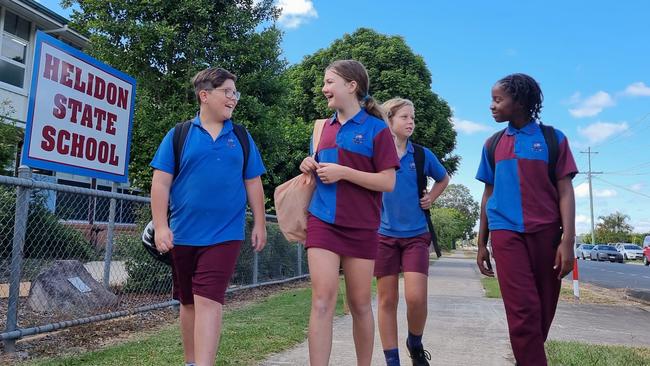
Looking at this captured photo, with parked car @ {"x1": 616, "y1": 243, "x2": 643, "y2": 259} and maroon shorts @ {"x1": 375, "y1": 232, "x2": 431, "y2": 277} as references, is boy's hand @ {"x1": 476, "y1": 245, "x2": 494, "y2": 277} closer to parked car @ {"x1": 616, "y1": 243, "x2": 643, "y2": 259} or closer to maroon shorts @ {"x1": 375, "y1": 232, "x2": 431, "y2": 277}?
maroon shorts @ {"x1": 375, "y1": 232, "x2": 431, "y2": 277}

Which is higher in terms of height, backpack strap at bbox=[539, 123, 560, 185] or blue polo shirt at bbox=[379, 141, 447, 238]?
backpack strap at bbox=[539, 123, 560, 185]

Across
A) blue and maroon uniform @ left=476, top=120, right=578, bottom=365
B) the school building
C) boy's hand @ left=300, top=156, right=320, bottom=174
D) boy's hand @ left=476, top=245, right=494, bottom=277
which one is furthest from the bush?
the school building

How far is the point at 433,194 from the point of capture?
434cm

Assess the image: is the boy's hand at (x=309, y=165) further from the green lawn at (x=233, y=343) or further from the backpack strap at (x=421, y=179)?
the green lawn at (x=233, y=343)

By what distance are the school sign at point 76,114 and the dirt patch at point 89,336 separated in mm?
1601

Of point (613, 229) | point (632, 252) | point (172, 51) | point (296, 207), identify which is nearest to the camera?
point (296, 207)

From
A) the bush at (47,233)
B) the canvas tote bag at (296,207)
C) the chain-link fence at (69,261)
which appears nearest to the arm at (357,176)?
the canvas tote bag at (296,207)

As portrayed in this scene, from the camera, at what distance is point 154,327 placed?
621 centimetres

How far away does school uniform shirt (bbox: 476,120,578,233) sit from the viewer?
309 centimetres

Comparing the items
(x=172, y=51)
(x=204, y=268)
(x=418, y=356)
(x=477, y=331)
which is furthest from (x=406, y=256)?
(x=172, y=51)

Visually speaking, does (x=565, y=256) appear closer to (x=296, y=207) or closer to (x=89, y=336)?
(x=296, y=207)

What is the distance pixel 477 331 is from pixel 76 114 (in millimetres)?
4971

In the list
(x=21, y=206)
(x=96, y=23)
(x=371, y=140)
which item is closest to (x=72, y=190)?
(x=21, y=206)

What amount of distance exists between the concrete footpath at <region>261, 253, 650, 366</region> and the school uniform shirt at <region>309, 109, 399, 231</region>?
178 centimetres
